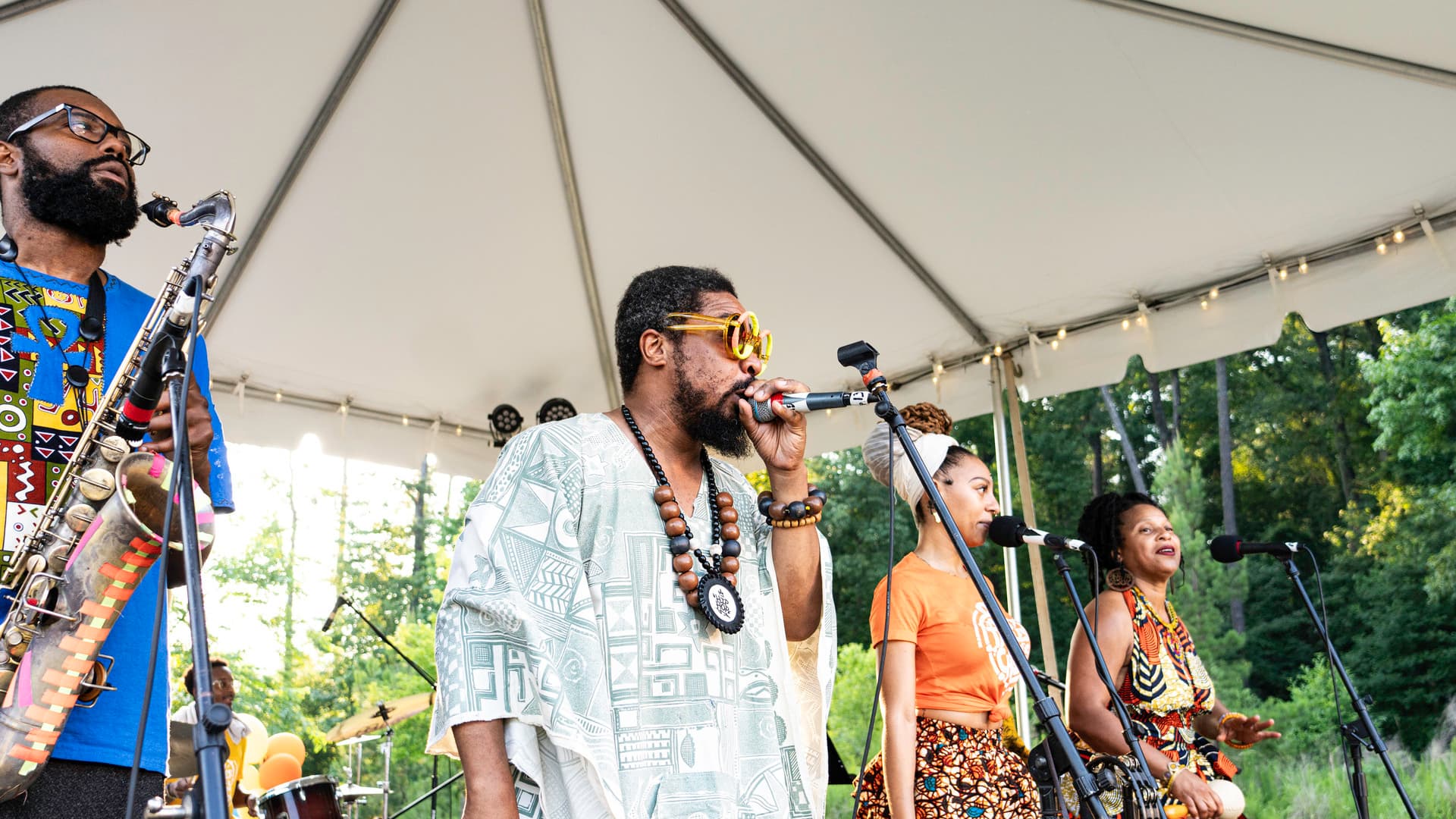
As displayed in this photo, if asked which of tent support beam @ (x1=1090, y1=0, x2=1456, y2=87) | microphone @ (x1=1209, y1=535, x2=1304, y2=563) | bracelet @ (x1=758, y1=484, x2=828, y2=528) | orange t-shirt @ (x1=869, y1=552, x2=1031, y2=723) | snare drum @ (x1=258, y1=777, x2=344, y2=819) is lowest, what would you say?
snare drum @ (x1=258, y1=777, x2=344, y2=819)

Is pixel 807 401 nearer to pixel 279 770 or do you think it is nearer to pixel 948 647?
pixel 948 647

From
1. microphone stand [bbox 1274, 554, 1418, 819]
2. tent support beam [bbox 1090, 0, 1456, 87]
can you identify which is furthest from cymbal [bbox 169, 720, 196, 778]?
tent support beam [bbox 1090, 0, 1456, 87]

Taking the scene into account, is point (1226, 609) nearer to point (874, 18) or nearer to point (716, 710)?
point (874, 18)

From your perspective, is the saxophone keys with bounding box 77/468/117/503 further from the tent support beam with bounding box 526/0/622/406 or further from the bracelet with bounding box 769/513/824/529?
the tent support beam with bounding box 526/0/622/406

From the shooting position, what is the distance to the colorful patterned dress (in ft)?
12.6

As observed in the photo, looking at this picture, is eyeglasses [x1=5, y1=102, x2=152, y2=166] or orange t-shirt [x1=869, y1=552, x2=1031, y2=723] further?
orange t-shirt [x1=869, y1=552, x2=1031, y2=723]

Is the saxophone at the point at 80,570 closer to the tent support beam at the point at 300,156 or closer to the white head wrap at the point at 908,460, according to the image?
the white head wrap at the point at 908,460

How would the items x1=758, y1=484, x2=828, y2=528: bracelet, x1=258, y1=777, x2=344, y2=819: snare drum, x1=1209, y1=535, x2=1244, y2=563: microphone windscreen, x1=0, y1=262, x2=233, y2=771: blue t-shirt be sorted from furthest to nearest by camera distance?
x1=258, y1=777, x2=344, y2=819: snare drum
x1=1209, y1=535, x2=1244, y2=563: microphone windscreen
x1=758, y1=484, x2=828, y2=528: bracelet
x1=0, y1=262, x2=233, y2=771: blue t-shirt

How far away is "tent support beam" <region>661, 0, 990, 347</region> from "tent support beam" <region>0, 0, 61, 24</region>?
2.15m

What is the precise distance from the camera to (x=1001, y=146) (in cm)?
462

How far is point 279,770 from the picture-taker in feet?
30.0

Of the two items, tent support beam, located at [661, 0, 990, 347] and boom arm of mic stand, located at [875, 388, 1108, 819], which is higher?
tent support beam, located at [661, 0, 990, 347]

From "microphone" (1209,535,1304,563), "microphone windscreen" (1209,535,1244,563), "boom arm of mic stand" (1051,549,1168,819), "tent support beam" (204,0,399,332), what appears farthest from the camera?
"tent support beam" (204,0,399,332)

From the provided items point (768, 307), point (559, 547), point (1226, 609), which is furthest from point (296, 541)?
point (559, 547)
